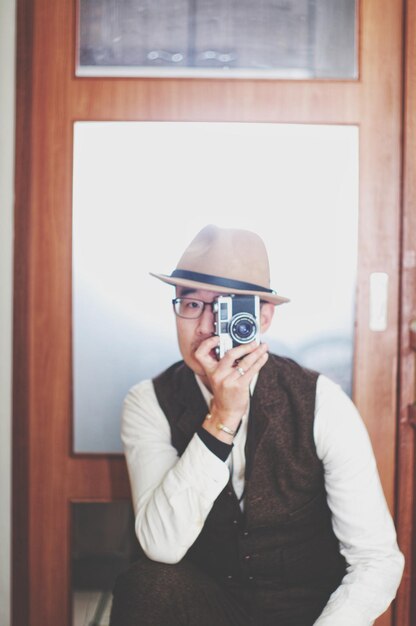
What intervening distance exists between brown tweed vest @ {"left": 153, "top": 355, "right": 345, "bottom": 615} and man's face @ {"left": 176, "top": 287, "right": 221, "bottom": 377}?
0.54 feet

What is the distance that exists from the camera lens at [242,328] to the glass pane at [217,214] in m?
0.44

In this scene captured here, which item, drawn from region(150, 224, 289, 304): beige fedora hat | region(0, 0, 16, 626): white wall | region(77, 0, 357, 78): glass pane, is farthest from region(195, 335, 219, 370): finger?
region(77, 0, 357, 78): glass pane

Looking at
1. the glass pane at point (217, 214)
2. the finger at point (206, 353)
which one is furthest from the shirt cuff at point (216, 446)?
the glass pane at point (217, 214)

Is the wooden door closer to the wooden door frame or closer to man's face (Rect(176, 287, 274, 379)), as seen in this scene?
the wooden door frame

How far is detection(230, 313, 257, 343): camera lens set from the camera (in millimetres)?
1191

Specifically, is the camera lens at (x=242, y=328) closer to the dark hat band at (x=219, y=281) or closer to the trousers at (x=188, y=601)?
the dark hat band at (x=219, y=281)

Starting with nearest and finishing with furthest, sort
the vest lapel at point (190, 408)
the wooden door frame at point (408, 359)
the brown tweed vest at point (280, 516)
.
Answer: the brown tweed vest at point (280, 516), the vest lapel at point (190, 408), the wooden door frame at point (408, 359)

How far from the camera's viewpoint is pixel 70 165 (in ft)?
5.34

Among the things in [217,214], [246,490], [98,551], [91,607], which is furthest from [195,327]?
[91,607]

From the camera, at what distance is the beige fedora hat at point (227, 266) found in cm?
125

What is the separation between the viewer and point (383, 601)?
114cm

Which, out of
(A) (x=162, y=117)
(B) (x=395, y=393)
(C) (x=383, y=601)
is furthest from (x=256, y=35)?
(C) (x=383, y=601)

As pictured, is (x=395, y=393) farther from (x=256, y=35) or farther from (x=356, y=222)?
(x=256, y=35)

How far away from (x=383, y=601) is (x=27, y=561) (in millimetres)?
987
